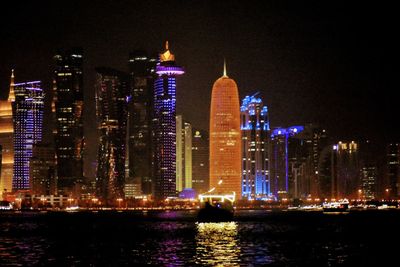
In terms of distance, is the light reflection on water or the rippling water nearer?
the light reflection on water

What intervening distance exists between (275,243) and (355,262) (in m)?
26.6

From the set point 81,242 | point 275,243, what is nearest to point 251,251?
point 275,243

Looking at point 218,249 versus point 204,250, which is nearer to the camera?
point 204,250

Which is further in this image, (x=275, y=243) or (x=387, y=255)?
(x=275, y=243)

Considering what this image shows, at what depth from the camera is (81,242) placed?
104312 millimetres

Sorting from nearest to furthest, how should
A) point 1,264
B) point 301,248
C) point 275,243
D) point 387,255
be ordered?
1. point 1,264
2. point 387,255
3. point 301,248
4. point 275,243

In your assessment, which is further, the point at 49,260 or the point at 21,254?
the point at 21,254

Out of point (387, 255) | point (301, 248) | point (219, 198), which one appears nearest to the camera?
point (387, 255)

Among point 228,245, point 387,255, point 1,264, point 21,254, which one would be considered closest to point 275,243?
point 228,245

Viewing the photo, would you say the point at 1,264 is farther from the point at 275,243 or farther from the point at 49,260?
the point at 275,243

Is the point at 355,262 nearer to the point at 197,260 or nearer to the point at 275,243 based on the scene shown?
the point at 197,260

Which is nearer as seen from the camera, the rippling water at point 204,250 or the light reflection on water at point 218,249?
the light reflection on water at point 218,249

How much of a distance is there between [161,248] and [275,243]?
642 inches

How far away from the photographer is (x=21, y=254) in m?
83.7
